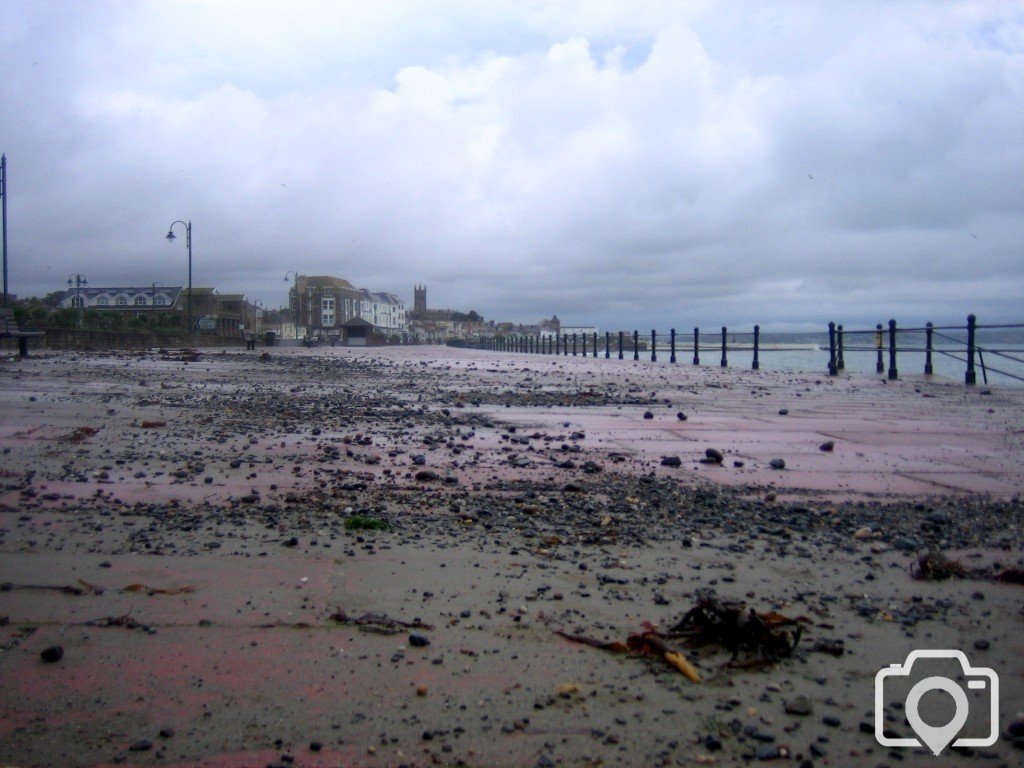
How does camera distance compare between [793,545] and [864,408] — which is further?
[864,408]


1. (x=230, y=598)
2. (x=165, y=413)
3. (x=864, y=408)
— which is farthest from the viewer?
(x=864, y=408)

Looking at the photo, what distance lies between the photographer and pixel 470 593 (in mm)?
2539

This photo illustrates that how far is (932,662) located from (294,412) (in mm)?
6226

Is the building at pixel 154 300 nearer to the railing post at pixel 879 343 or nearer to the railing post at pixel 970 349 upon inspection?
the railing post at pixel 879 343

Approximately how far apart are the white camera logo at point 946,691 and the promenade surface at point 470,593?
3 centimetres

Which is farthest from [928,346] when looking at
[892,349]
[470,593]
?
[470,593]

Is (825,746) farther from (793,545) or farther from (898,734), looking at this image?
(793,545)

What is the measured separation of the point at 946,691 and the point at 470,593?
1.27 meters

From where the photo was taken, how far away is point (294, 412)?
7.54 m

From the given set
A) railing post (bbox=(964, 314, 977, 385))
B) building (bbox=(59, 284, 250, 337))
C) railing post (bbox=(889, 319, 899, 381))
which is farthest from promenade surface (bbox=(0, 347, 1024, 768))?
building (bbox=(59, 284, 250, 337))

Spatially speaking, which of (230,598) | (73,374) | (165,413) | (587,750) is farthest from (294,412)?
(73,374)

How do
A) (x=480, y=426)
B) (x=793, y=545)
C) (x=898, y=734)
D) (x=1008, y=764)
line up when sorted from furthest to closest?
(x=480, y=426), (x=793, y=545), (x=898, y=734), (x=1008, y=764)

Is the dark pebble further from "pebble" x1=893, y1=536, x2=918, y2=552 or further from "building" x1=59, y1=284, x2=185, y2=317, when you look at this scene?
"building" x1=59, y1=284, x2=185, y2=317

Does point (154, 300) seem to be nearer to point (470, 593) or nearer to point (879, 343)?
point (879, 343)
